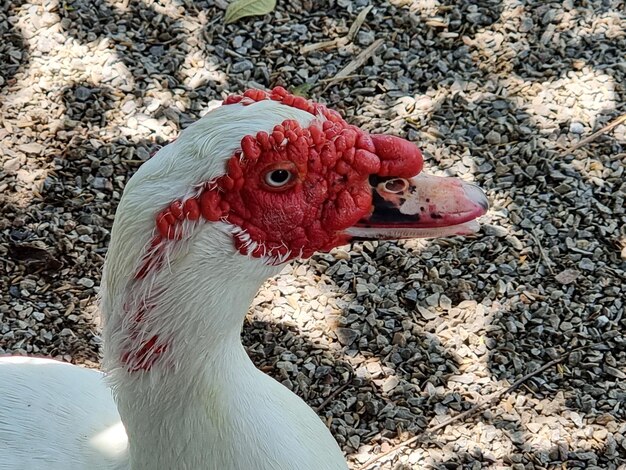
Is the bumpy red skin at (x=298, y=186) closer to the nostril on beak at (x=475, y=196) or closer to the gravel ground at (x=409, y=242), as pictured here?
the nostril on beak at (x=475, y=196)

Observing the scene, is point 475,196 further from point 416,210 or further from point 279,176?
point 279,176

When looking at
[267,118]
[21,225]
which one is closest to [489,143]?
[21,225]

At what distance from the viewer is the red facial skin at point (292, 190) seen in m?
1.63

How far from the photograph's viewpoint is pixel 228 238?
1.69 m

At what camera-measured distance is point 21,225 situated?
3.63 m

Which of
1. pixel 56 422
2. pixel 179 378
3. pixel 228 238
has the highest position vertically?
pixel 228 238

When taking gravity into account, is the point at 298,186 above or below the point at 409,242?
above

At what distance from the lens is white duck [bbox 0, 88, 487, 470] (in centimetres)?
164

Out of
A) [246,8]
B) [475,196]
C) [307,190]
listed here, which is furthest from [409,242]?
[307,190]

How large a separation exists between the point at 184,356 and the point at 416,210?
59cm

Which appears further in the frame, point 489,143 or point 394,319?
point 489,143

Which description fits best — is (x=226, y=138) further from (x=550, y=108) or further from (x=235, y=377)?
(x=550, y=108)

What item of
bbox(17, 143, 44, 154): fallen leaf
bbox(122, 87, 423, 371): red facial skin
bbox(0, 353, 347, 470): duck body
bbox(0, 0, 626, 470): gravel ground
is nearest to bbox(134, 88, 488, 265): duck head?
bbox(122, 87, 423, 371): red facial skin

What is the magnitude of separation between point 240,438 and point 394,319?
4.95 ft
